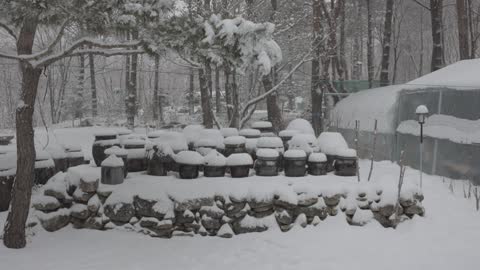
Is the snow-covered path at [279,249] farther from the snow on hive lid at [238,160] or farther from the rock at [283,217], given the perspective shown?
the snow on hive lid at [238,160]

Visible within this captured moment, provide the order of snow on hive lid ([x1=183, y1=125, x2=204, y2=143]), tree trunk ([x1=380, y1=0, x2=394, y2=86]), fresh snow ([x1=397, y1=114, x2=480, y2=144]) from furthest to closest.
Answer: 1. tree trunk ([x1=380, y1=0, x2=394, y2=86])
2. fresh snow ([x1=397, y1=114, x2=480, y2=144])
3. snow on hive lid ([x1=183, y1=125, x2=204, y2=143])

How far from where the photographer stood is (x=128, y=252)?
3.81 metres

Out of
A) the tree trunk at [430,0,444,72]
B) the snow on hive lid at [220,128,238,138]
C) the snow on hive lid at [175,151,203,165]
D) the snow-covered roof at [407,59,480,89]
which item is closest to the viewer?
the snow on hive lid at [175,151,203,165]

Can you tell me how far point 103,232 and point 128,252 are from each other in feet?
2.08

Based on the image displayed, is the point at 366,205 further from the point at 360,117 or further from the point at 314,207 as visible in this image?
the point at 360,117

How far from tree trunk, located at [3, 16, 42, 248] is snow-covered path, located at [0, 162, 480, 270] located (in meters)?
0.22

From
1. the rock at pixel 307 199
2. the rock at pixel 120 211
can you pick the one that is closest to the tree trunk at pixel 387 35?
the rock at pixel 307 199

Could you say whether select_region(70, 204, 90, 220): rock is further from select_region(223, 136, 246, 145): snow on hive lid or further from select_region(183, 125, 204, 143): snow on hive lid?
select_region(223, 136, 246, 145): snow on hive lid

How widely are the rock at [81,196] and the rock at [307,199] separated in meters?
2.52

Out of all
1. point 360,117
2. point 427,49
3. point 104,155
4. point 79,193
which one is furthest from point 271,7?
point 427,49

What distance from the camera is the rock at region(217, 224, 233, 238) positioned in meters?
4.27

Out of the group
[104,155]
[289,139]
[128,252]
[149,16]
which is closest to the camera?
[149,16]

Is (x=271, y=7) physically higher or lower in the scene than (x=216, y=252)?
higher

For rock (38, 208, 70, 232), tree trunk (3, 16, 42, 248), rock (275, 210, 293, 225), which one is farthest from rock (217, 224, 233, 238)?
tree trunk (3, 16, 42, 248)
